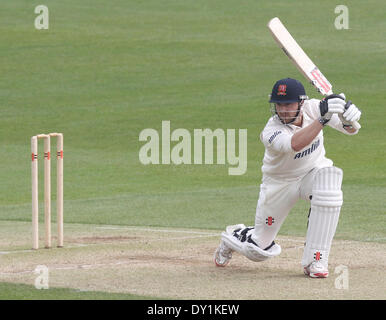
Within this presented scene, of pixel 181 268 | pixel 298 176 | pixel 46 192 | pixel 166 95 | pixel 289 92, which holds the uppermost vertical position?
pixel 166 95

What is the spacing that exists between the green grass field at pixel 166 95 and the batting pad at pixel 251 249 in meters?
1.55

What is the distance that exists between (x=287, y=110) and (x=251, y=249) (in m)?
1.13

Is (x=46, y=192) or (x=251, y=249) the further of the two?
(x=46, y=192)

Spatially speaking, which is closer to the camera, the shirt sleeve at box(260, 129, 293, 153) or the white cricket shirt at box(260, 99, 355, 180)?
the shirt sleeve at box(260, 129, 293, 153)

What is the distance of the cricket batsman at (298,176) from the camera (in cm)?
668

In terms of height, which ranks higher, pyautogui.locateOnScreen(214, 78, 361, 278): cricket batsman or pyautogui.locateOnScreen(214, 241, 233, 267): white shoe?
pyautogui.locateOnScreen(214, 78, 361, 278): cricket batsman

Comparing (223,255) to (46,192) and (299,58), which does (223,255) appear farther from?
(46,192)

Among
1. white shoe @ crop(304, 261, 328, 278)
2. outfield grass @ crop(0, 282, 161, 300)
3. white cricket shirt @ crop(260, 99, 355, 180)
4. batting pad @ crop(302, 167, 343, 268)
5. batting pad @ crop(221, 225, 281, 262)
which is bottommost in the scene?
outfield grass @ crop(0, 282, 161, 300)

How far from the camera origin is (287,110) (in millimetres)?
7020

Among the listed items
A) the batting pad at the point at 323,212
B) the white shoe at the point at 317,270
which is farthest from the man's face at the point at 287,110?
the white shoe at the point at 317,270

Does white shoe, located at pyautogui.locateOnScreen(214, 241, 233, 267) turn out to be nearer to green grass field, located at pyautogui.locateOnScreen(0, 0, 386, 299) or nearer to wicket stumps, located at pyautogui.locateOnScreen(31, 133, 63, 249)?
green grass field, located at pyautogui.locateOnScreen(0, 0, 386, 299)

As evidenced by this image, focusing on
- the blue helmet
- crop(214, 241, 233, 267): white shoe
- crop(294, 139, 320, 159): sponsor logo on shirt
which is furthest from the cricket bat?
crop(214, 241, 233, 267): white shoe

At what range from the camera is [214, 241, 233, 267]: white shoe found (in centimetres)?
740

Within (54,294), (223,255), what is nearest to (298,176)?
(223,255)
